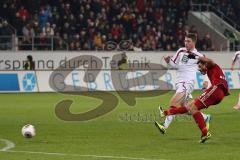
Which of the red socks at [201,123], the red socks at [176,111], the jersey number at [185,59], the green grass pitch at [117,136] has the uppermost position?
the jersey number at [185,59]

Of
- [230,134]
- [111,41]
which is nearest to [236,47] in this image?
[111,41]

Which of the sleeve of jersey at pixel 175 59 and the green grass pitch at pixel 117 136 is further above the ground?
the sleeve of jersey at pixel 175 59

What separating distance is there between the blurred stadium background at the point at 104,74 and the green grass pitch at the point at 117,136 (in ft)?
0.07

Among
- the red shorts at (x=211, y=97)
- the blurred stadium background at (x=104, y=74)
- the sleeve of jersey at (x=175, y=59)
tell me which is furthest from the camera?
the sleeve of jersey at (x=175, y=59)

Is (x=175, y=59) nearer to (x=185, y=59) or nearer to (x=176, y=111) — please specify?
(x=185, y=59)

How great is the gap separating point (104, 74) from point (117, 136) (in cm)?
1790

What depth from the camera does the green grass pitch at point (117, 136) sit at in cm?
1249

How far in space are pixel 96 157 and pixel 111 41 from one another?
26.5m

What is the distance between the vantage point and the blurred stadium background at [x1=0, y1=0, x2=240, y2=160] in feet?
45.8

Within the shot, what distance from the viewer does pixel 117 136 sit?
1568 cm

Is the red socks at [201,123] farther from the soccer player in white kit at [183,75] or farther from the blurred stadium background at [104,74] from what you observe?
the soccer player in white kit at [183,75]

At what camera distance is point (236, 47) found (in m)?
43.6

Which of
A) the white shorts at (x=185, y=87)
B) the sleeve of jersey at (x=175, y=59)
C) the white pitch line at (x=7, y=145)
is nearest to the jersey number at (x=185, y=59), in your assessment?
the sleeve of jersey at (x=175, y=59)

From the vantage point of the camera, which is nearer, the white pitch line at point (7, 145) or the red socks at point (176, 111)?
the white pitch line at point (7, 145)
